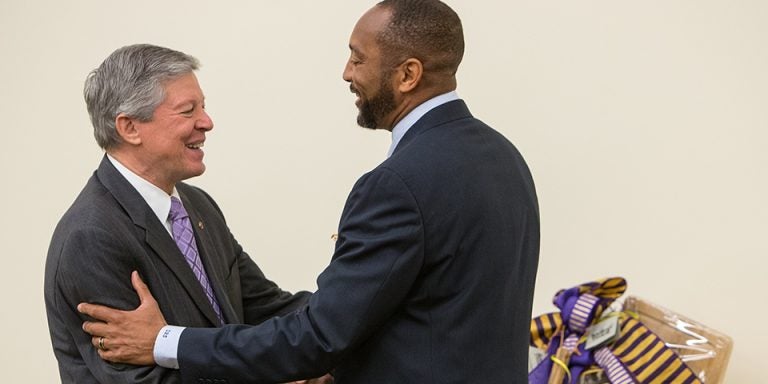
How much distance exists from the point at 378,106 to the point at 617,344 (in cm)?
122

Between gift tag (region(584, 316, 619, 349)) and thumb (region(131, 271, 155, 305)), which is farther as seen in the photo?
gift tag (region(584, 316, 619, 349))

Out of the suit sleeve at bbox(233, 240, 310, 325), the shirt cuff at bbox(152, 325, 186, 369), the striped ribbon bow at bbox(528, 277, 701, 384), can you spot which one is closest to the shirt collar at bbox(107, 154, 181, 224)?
the shirt cuff at bbox(152, 325, 186, 369)

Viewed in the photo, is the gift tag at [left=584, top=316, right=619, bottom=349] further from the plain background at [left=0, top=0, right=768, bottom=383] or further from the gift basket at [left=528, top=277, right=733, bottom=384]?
the plain background at [left=0, top=0, right=768, bottom=383]

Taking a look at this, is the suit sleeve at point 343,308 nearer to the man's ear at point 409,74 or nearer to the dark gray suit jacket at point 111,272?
the dark gray suit jacket at point 111,272

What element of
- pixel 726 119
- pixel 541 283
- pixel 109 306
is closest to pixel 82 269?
pixel 109 306

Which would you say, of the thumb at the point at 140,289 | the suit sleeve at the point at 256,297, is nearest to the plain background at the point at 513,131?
the suit sleeve at the point at 256,297

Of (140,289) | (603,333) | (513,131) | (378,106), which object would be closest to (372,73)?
(378,106)

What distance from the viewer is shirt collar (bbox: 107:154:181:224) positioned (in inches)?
81.4

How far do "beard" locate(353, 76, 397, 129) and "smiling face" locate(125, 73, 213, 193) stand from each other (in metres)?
0.39

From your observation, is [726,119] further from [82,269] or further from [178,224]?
[82,269]

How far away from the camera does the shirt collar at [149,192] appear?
207 centimetres

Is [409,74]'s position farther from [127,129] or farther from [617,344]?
[617,344]

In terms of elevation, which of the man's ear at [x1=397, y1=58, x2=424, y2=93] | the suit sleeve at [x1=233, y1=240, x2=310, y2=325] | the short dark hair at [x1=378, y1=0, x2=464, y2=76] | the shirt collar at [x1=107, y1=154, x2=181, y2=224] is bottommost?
the suit sleeve at [x1=233, y1=240, x2=310, y2=325]

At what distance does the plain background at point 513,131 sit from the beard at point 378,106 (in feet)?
5.65
